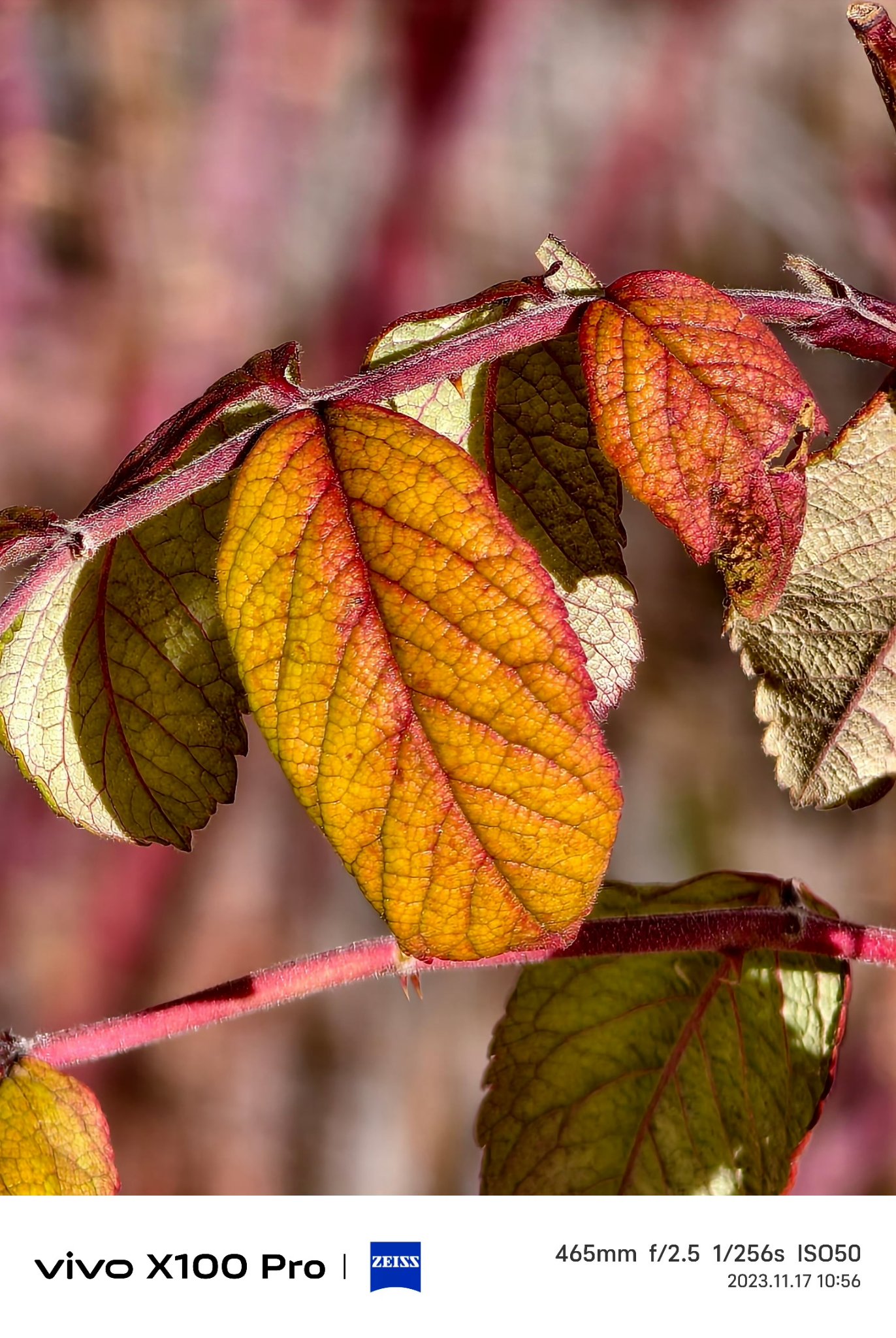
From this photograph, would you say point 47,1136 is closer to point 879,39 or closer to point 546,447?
point 546,447

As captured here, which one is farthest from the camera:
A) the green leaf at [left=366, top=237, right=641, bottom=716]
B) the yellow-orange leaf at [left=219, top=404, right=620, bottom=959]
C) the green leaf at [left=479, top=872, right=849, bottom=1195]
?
the green leaf at [left=479, top=872, right=849, bottom=1195]

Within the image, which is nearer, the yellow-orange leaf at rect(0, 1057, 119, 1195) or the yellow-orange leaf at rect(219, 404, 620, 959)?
the yellow-orange leaf at rect(219, 404, 620, 959)

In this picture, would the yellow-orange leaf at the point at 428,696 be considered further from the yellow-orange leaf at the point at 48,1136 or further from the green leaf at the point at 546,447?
the yellow-orange leaf at the point at 48,1136

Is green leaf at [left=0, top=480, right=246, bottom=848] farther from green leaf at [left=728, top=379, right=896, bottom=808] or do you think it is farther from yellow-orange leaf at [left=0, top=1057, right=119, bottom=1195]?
green leaf at [left=728, top=379, right=896, bottom=808]

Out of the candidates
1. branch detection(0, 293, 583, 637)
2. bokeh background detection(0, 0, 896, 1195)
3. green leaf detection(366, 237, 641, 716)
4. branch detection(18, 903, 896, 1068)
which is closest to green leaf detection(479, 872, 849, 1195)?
branch detection(18, 903, 896, 1068)

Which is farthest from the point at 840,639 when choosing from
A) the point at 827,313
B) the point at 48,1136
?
the point at 48,1136

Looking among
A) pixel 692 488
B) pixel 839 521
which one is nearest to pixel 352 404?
pixel 692 488
